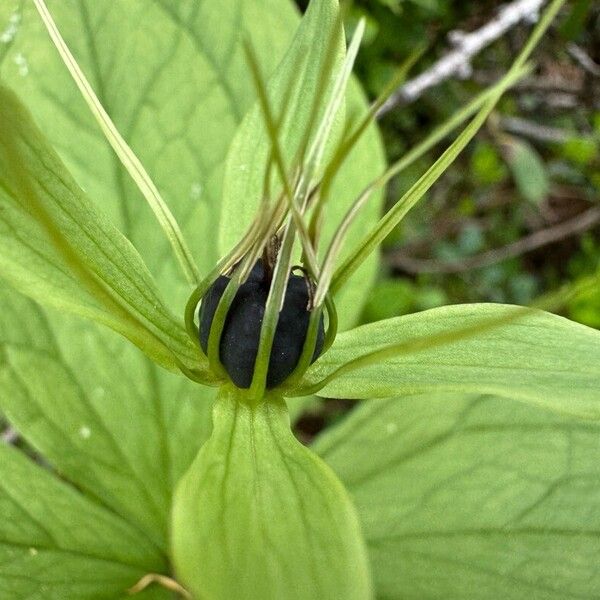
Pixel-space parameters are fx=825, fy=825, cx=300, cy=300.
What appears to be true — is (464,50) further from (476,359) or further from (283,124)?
(476,359)

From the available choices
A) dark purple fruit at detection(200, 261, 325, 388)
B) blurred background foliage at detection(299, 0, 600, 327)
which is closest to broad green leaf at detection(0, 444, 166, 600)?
dark purple fruit at detection(200, 261, 325, 388)

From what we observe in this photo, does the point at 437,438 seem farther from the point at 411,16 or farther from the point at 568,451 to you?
the point at 411,16

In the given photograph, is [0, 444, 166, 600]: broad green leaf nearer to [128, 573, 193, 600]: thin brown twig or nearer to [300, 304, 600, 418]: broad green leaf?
[128, 573, 193, 600]: thin brown twig

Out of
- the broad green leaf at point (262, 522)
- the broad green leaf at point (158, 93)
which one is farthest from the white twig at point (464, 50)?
the broad green leaf at point (262, 522)

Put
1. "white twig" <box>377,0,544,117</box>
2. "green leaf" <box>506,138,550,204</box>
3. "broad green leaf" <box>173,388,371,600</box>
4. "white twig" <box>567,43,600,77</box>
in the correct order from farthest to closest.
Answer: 1. "green leaf" <box>506,138,550,204</box>
2. "white twig" <box>567,43,600,77</box>
3. "white twig" <box>377,0,544,117</box>
4. "broad green leaf" <box>173,388,371,600</box>

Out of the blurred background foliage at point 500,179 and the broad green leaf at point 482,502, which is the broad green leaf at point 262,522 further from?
the blurred background foliage at point 500,179
